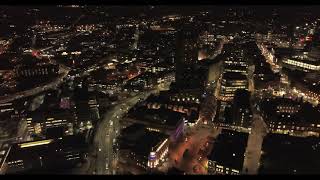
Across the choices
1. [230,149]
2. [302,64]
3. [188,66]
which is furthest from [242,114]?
[302,64]

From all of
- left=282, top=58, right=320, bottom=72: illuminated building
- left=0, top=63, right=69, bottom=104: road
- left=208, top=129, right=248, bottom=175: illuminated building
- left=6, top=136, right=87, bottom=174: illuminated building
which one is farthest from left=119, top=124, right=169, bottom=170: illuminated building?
left=282, top=58, right=320, bottom=72: illuminated building

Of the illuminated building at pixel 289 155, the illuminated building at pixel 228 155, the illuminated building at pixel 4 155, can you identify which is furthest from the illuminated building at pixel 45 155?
the illuminated building at pixel 289 155

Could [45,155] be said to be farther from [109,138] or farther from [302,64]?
[302,64]

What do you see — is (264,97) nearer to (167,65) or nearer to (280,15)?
(167,65)

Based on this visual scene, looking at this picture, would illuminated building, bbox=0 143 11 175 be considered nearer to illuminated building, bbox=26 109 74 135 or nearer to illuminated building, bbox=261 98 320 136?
illuminated building, bbox=26 109 74 135

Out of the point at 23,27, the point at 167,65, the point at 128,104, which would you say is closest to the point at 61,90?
the point at 128,104

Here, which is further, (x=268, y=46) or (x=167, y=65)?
(x=268, y=46)
